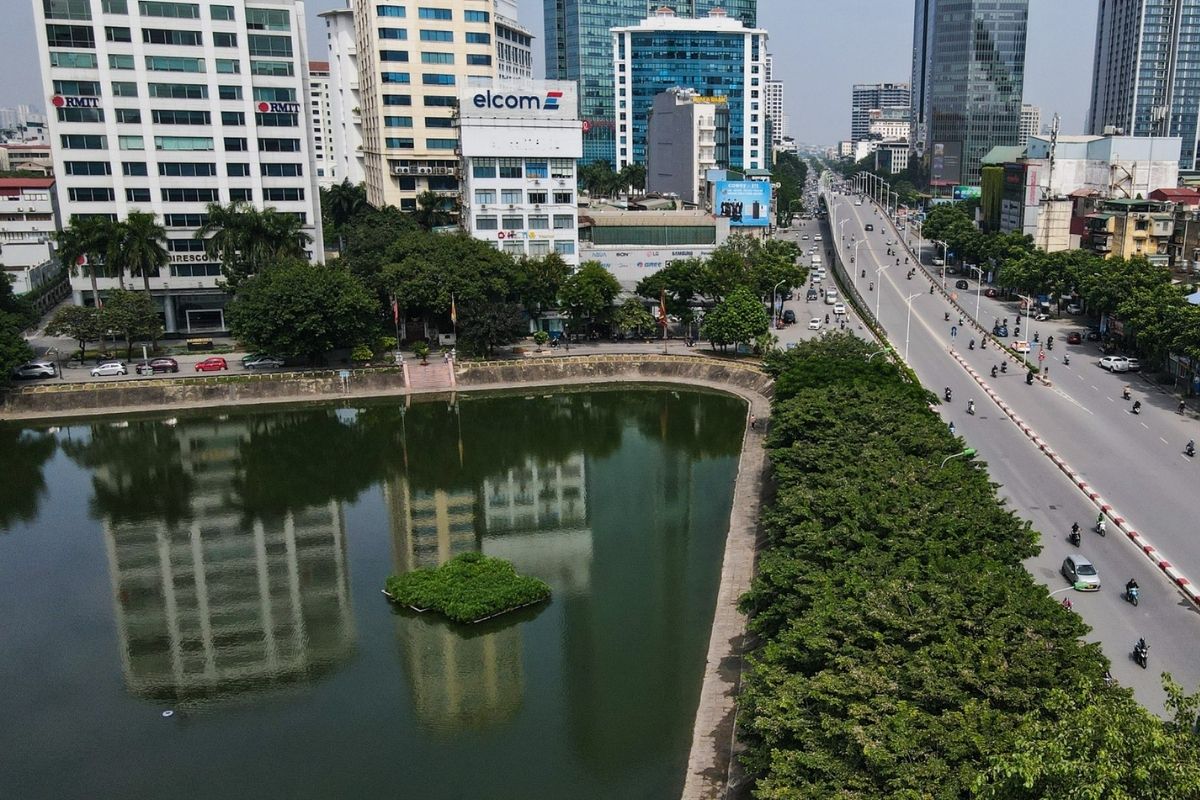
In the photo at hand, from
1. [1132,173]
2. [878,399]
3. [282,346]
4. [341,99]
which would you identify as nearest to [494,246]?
[282,346]

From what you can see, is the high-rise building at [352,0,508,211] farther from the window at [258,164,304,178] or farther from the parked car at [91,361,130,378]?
the parked car at [91,361,130,378]

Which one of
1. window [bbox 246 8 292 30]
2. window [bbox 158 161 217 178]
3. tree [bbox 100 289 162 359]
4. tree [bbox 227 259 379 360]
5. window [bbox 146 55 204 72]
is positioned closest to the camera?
tree [bbox 227 259 379 360]

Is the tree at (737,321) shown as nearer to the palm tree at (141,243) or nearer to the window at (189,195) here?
the palm tree at (141,243)

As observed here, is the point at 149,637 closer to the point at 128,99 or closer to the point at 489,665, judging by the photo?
the point at 489,665

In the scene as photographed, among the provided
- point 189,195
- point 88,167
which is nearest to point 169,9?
point 88,167

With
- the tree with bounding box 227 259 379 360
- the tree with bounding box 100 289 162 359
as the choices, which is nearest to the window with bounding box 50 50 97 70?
the tree with bounding box 100 289 162 359
